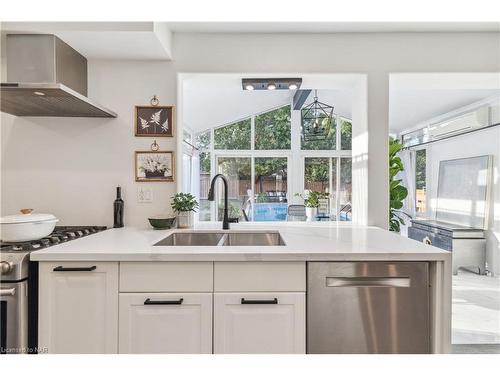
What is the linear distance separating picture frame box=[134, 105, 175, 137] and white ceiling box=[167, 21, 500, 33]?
563 millimetres

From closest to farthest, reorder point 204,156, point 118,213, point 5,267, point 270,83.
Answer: point 5,267, point 118,213, point 270,83, point 204,156

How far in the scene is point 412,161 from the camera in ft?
22.7

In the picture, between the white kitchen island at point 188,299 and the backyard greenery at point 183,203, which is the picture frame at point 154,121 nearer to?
the backyard greenery at point 183,203

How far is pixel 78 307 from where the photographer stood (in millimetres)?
1386

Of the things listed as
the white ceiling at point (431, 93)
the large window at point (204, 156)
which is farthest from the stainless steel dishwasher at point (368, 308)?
the large window at point (204, 156)

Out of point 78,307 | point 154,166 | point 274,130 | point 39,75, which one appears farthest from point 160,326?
point 274,130

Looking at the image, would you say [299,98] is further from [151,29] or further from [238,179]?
[151,29]

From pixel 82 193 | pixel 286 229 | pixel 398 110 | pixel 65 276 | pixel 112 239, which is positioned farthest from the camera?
pixel 398 110

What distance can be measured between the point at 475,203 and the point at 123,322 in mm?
5101

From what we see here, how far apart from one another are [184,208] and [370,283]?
4.15ft

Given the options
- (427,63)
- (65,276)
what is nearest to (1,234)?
(65,276)

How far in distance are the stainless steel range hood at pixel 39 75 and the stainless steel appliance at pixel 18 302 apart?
81 cm

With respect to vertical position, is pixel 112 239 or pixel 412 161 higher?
pixel 412 161

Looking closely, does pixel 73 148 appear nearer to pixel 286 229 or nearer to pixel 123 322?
pixel 123 322
